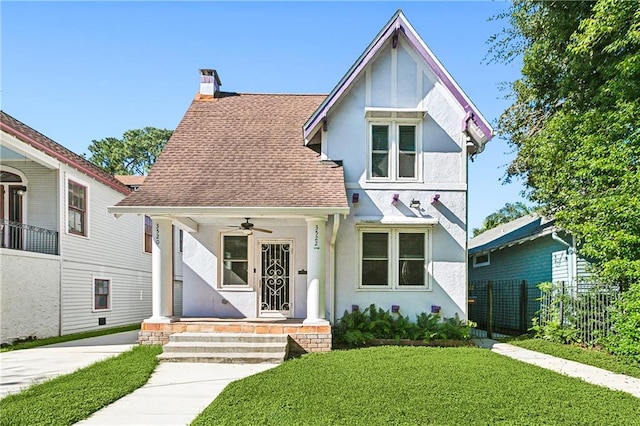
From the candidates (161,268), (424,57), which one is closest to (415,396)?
(161,268)

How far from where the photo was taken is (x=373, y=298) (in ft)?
38.3

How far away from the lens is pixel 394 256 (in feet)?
38.8

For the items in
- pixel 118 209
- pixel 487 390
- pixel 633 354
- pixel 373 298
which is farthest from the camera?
pixel 373 298

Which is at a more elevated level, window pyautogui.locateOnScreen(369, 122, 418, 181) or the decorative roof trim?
window pyautogui.locateOnScreen(369, 122, 418, 181)

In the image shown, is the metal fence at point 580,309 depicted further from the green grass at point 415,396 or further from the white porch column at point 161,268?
the white porch column at point 161,268

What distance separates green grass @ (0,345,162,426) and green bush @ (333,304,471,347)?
436cm

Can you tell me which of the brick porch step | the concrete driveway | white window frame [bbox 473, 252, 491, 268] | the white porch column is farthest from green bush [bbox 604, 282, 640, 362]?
the concrete driveway

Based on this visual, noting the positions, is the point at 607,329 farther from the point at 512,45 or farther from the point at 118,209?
the point at 118,209

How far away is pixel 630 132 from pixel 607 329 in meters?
4.48

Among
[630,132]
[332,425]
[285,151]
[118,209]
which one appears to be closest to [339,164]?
[285,151]

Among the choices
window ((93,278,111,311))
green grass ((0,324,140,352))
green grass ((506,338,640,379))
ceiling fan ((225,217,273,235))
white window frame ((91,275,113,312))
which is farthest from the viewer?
window ((93,278,111,311))

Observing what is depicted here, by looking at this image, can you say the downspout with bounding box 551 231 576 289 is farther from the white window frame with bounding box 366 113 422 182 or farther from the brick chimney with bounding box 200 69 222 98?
the brick chimney with bounding box 200 69 222 98

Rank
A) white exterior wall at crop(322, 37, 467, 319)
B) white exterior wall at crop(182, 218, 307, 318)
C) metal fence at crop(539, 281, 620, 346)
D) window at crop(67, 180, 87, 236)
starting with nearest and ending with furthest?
metal fence at crop(539, 281, 620, 346) → white exterior wall at crop(322, 37, 467, 319) → white exterior wall at crop(182, 218, 307, 318) → window at crop(67, 180, 87, 236)

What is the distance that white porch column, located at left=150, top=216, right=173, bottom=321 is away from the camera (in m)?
10.5
